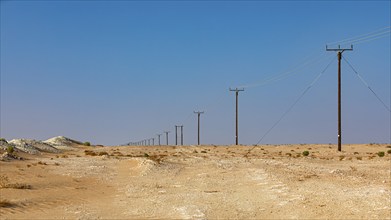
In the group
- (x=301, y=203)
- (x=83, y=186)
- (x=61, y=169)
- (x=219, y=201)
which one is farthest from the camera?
(x=61, y=169)

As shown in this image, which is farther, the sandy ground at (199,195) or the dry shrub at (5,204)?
the dry shrub at (5,204)

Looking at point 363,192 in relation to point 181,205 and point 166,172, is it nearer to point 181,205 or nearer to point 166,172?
point 181,205

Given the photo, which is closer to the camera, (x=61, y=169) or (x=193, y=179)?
(x=193, y=179)

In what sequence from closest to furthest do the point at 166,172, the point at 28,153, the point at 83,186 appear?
the point at 83,186 < the point at 166,172 < the point at 28,153

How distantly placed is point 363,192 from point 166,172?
1577 cm

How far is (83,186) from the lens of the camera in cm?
2530

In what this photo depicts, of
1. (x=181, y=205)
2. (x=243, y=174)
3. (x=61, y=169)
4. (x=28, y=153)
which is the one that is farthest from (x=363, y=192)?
(x=28, y=153)

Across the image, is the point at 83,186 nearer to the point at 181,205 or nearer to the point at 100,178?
the point at 100,178

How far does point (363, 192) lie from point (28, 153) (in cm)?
4306

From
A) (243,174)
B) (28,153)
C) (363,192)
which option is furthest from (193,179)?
(28,153)

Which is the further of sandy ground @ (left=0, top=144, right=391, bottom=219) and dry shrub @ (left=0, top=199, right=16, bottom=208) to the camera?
dry shrub @ (left=0, top=199, right=16, bottom=208)

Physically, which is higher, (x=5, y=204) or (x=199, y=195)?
(x=5, y=204)

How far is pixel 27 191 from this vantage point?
22469 millimetres

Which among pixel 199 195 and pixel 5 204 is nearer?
pixel 5 204
